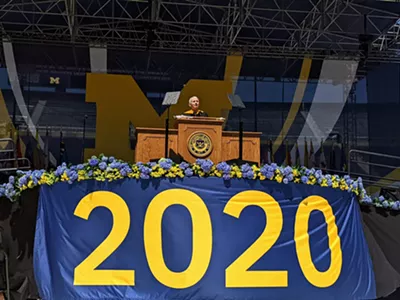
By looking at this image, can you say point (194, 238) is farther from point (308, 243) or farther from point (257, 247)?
point (308, 243)

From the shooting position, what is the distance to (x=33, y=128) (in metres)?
10.1

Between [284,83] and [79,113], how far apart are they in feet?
16.4

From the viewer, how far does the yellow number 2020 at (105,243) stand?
4348 millimetres

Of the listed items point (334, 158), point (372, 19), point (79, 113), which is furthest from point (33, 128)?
point (372, 19)

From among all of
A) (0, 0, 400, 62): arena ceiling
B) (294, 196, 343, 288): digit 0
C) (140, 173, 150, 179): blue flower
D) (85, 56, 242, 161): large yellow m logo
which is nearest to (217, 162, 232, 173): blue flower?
(140, 173, 150, 179): blue flower

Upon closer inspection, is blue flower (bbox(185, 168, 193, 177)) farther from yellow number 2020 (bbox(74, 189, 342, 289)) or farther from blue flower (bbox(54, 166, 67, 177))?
blue flower (bbox(54, 166, 67, 177))

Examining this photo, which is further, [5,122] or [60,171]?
[5,122]

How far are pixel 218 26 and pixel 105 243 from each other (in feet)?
22.3

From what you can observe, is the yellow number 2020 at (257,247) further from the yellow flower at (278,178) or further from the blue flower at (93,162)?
the blue flower at (93,162)

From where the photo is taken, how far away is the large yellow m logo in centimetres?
1013

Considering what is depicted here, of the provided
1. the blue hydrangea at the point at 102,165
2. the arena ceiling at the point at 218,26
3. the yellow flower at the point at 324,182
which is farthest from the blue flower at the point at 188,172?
the arena ceiling at the point at 218,26

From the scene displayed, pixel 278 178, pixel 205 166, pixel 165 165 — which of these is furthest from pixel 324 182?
pixel 165 165

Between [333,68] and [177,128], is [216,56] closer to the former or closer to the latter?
[333,68]

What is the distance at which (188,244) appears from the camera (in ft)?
14.8
